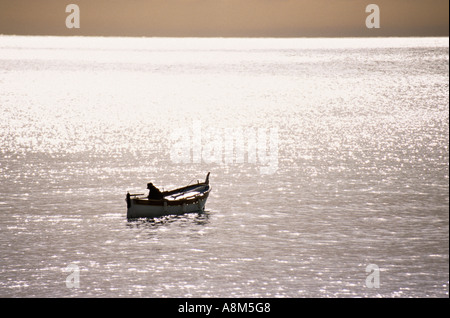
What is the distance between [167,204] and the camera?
55.4 metres

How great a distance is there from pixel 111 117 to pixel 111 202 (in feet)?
293

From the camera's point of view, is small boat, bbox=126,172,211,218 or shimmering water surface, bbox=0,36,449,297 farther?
small boat, bbox=126,172,211,218

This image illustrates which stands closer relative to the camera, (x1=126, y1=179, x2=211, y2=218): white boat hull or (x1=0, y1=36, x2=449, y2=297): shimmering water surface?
(x1=0, y1=36, x2=449, y2=297): shimmering water surface

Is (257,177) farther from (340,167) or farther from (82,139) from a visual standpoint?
(82,139)

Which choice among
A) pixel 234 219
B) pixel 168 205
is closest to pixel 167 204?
pixel 168 205

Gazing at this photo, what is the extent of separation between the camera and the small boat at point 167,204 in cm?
5406

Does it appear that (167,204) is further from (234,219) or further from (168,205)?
(234,219)

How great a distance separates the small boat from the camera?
177ft

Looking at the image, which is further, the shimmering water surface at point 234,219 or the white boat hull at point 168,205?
the white boat hull at point 168,205

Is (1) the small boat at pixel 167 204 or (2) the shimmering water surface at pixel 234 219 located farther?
(1) the small boat at pixel 167 204
